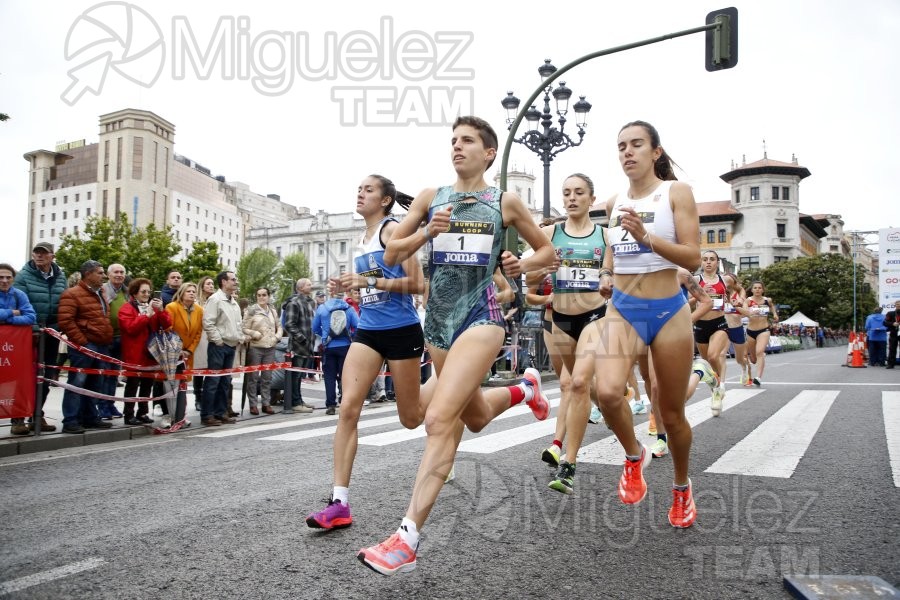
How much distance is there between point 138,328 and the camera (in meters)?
8.83

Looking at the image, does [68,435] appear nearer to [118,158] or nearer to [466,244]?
[466,244]

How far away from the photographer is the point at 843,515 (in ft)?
13.4

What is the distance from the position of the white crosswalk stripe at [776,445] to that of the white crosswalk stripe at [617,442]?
24.8 inches

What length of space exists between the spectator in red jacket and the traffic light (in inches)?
386

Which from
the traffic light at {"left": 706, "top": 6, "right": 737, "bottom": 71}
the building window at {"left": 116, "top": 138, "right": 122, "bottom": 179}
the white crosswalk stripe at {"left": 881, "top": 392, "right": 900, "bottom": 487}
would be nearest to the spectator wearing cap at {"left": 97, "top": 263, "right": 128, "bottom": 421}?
the white crosswalk stripe at {"left": 881, "top": 392, "right": 900, "bottom": 487}

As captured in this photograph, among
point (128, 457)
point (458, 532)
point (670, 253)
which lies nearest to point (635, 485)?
point (458, 532)

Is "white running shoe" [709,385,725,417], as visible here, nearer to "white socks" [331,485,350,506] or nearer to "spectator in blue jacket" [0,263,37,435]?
"white socks" [331,485,350,506]

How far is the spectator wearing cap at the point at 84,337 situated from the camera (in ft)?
26.7

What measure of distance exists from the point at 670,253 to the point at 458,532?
1.93 m

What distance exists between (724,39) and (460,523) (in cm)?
1076

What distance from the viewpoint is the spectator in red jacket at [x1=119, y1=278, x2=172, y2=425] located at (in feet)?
28.9

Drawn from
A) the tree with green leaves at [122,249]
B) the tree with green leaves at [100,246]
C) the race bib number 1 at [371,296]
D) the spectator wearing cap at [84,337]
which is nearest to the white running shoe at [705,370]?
the race bib number 1 at [371,296]

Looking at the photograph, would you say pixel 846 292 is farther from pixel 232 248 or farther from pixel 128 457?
pixel 232 248

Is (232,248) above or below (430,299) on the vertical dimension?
above
